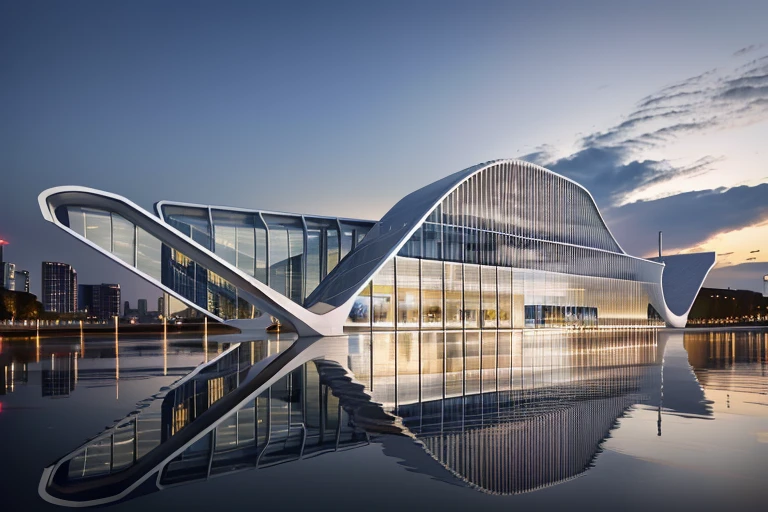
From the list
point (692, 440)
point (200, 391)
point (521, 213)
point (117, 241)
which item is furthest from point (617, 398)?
point (521, 213)

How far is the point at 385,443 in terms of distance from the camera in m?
8.33

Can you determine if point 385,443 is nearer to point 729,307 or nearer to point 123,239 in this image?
point 123,239

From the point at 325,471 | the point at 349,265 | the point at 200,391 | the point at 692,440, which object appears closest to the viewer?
the point at 325,471

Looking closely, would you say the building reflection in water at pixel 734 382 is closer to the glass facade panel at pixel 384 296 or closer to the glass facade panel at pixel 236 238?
the glass facade panel at pixel 384 296

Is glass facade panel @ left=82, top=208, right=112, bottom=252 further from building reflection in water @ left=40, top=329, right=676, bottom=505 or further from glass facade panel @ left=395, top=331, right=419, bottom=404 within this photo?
building reflection in water @ left=40, top=329, right=676, bottom=505

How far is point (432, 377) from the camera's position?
16.7 meters

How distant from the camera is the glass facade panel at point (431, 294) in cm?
5184

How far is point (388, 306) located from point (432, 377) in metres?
32.9

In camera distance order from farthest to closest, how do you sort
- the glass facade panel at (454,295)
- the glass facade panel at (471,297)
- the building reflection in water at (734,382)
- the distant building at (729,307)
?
the distant building at (729,307), the glass facade panel at (471,297), the glass facade panel at (454,295), the building reflection in water at (734,382)

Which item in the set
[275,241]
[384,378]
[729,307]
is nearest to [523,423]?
[384,378]

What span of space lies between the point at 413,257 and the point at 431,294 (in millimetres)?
4123

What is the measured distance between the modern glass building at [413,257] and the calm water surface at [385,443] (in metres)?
21.0

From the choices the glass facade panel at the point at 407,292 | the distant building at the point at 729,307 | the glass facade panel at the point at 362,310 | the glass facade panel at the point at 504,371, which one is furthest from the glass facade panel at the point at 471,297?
the distant building at the point at 729,307

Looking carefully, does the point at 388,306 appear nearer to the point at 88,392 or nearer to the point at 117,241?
the point at 117,241
